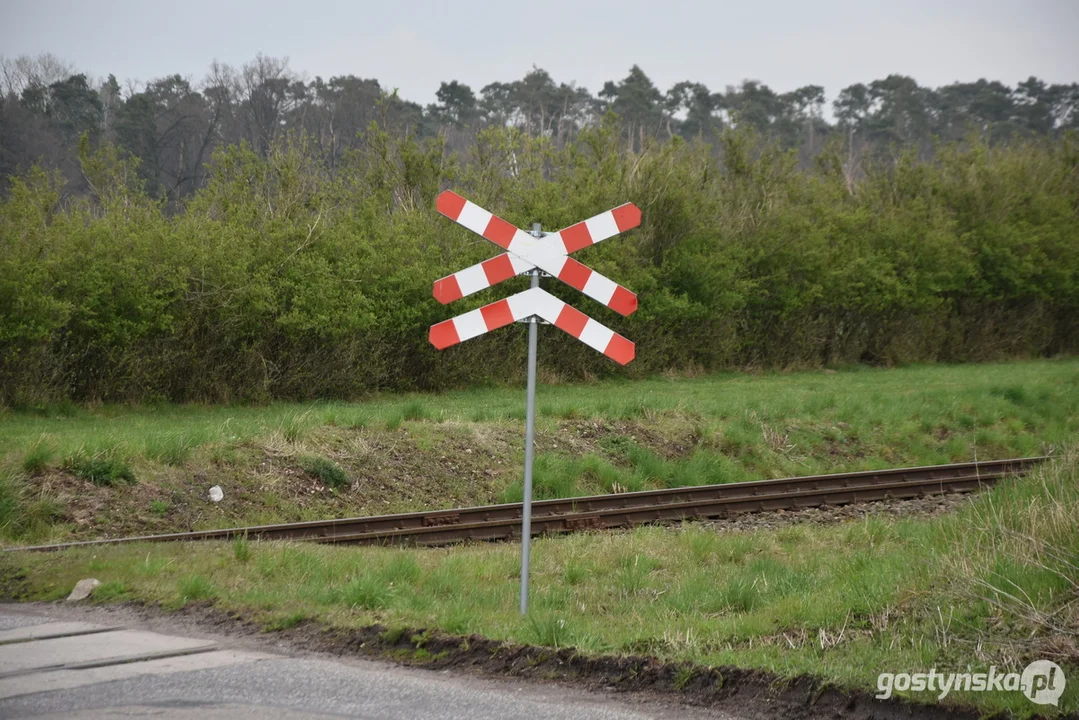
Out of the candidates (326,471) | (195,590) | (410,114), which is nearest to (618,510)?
(326,471)

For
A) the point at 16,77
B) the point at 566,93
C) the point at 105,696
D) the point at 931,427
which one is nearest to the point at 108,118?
the point at 16,77

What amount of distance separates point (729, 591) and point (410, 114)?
81.2 meters

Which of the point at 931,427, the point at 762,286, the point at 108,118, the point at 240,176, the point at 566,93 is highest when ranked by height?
the point at 566,93

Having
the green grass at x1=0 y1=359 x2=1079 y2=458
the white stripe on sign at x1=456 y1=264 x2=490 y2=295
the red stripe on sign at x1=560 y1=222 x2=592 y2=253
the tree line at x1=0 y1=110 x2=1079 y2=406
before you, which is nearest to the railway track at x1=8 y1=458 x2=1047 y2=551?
the green grass at x1=0 y1=359 x2=1079 y2=458

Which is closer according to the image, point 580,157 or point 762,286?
point 580,157

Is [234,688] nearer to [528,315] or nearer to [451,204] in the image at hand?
[528,315]

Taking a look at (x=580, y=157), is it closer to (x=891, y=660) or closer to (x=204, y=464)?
(x=204, y=464)

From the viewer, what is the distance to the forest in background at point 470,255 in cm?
2167

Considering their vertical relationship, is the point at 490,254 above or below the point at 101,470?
above

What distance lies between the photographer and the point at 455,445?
57.6ft

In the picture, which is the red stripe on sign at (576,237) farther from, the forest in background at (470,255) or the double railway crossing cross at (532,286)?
the forest in background at (470,255)

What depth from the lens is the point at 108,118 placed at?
215 feet

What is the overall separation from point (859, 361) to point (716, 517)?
26343 mm

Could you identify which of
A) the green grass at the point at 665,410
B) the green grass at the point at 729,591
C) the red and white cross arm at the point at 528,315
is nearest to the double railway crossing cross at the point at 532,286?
the red and white cross arm at the point at 528,315
